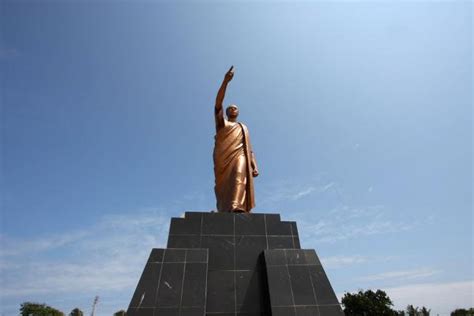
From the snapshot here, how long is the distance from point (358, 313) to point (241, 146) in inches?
1557

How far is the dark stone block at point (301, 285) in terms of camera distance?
6.39 m

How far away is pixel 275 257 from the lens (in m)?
7.22

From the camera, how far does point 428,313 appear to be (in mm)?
63469

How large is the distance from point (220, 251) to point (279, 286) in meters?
1.79

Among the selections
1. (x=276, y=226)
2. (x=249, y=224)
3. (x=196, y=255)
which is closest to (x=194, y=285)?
(x=196, y=255)

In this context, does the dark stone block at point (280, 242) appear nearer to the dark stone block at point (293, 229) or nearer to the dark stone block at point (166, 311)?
the dark stone block at point (293, 229)

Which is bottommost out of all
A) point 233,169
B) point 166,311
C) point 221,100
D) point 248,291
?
point 166,311

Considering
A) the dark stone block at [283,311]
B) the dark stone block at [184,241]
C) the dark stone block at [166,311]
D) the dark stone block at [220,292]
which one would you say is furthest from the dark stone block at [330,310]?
the dark stone block at [184,241]

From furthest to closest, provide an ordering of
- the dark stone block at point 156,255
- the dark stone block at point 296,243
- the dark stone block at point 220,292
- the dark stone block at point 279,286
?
the dark stone block at point 296,243 → the dark stone block at point 156,255 → the dark stone block at point 220,292 → the dark stone block at point 279,286

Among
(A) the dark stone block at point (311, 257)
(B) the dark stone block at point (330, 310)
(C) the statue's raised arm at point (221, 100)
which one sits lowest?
(B) the dark stone block at point (330, 310)

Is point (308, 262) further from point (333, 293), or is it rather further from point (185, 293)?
point (185, 293)

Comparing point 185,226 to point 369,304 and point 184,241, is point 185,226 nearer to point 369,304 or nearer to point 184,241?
point 184,241

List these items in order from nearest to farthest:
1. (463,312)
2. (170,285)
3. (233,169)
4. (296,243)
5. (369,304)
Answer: (170,285)
(296,243)
(233,169)
(369,304)
(463,312)

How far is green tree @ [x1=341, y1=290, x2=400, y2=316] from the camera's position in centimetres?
3712
